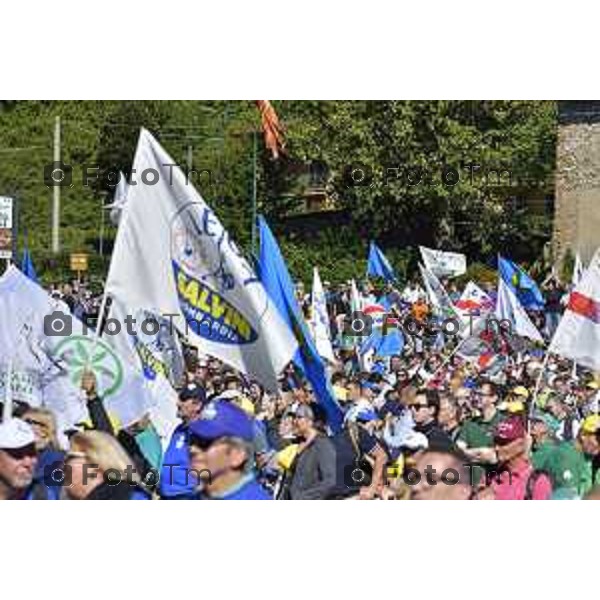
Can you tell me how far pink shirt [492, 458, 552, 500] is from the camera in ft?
29.5

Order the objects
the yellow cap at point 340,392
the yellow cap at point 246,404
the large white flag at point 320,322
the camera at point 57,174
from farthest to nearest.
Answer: the large white flag at point 320,322
the yellow cap at point 340,392
the camera at point 57,174
the yellow cap at point 246,404

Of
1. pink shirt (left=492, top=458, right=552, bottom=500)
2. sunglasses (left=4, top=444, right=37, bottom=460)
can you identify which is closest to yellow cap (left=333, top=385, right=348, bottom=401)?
pink shirt (left=492, top=458, right=552, bottom=500)

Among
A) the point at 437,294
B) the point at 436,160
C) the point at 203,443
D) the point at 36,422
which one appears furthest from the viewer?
the point at 437,294

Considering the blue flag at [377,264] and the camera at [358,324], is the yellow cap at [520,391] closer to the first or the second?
the blue flag at [377,264]

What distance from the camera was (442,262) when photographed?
11.2 metres

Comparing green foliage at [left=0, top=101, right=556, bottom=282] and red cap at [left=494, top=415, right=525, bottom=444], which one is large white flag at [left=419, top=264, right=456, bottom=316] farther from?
red cap at [left=494, top=415, right=525, bottom=444]

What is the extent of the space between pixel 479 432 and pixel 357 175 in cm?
226

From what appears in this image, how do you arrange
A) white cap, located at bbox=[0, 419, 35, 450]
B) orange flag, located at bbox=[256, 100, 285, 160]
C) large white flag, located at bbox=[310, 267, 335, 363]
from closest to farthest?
white cap, located at bbox=[0, 419, 35, 450], orange flag, located at bbox=[256, 100, 285, 160], large white flag, located at bbox=[310, 267, 335, 363]

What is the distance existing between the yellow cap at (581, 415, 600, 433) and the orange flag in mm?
2982

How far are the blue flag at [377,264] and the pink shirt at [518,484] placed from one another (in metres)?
2.45

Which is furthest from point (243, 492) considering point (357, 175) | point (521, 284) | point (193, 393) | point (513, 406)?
point (521, 284)

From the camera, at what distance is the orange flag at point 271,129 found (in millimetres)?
10047

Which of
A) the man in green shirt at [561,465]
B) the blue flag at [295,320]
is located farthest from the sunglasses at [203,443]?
the man in green shirt at [561,465]

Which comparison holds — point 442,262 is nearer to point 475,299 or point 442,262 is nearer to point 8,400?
point 475,299
